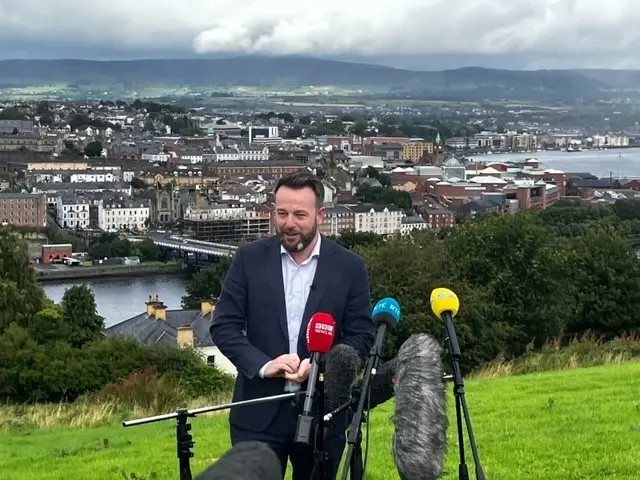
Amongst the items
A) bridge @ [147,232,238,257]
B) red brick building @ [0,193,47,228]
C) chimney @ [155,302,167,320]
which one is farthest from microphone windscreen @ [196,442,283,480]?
red brick building @ [0,193,47,228]

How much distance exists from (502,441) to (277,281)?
1.69 m

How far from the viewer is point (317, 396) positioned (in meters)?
2.34

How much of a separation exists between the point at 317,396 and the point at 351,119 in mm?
134885

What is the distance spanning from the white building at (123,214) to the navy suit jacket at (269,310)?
180 feet

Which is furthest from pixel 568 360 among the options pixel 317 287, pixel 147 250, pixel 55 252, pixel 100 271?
pixel 55 252

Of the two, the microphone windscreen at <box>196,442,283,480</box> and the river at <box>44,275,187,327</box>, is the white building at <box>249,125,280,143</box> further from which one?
the microphone windscreen at <box>196,442,283,480</box>

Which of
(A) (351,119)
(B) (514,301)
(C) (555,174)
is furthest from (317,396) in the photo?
(A) (351,119)

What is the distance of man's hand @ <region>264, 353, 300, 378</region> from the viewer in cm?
252

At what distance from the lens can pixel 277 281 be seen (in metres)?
2.69

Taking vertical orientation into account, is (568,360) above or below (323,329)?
below

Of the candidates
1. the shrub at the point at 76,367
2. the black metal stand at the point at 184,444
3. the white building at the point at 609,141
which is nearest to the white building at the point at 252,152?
the white building at the point at 609,141

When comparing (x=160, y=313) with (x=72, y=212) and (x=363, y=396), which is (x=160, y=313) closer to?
(x=363, y=396)

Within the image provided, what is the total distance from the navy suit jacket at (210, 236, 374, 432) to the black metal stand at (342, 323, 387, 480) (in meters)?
0.24

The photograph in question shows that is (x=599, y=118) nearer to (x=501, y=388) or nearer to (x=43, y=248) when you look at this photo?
(x=43, y=248)
